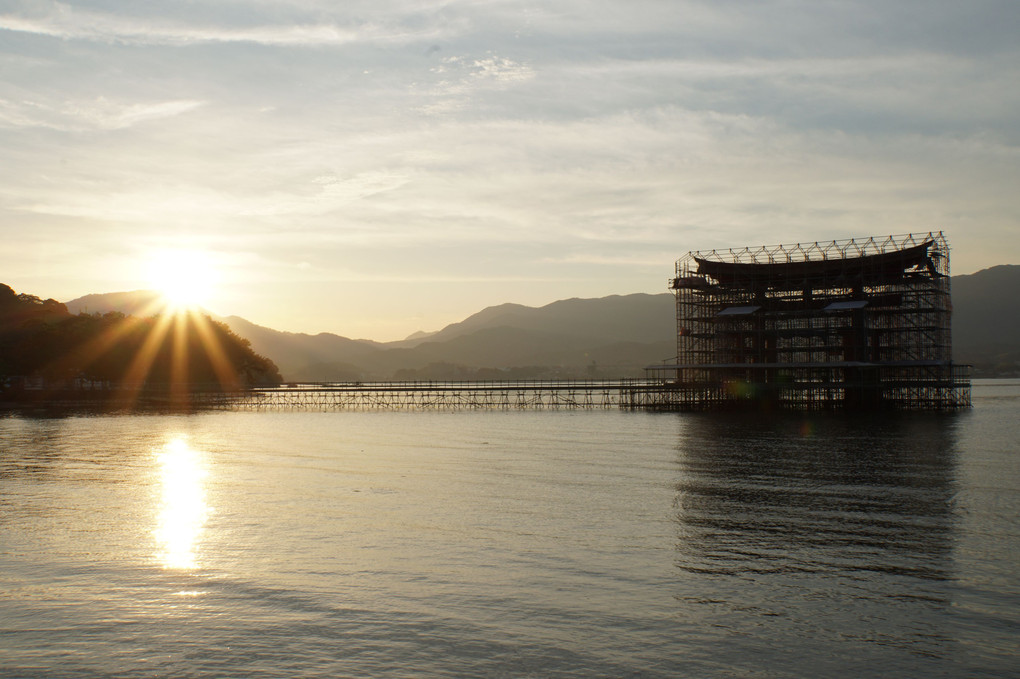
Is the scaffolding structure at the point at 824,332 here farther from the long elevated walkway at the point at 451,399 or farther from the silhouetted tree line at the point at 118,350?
the silhouetted tree line at the point at 118,350

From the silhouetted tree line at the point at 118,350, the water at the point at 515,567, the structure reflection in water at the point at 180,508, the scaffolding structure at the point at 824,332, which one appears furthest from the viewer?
the silhouetted tree line at the point at 118,350

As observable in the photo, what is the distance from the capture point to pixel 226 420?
229 feet

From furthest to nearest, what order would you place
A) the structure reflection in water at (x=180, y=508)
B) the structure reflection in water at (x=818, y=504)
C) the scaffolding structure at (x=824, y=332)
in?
the scaffolding structure at (x=824, y=332)
the structure reflection in water at (x=180, y=508)
the structure reflection in water at (x=818, y=504)

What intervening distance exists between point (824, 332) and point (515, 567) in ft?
220

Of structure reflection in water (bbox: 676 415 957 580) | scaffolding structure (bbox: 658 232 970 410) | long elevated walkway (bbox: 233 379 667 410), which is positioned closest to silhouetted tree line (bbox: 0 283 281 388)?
long elevated walkway (bbox: 233 379 667 410)

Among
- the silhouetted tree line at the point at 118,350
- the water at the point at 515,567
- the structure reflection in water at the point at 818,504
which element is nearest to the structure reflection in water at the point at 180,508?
the water at the point at 515,567

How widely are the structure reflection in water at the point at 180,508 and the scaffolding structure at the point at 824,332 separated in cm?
5297

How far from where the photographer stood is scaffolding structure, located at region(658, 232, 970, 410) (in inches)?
2913

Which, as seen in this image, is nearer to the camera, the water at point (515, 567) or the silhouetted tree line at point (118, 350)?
the water at point (515, 567)

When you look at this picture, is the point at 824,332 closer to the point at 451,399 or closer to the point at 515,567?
the point at 451,399

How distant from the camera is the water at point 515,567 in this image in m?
12.1

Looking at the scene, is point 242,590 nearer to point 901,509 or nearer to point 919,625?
point 919,625

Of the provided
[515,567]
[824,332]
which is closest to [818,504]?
[515,567]

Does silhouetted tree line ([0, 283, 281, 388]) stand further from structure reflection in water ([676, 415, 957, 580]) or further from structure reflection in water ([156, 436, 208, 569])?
structure reflection in water ([676, 415, 957, 580])
